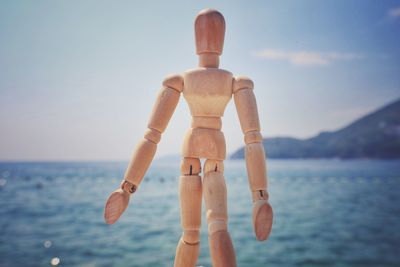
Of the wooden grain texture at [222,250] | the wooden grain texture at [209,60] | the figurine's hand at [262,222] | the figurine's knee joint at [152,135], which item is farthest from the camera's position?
the wooden grain texture at [209,60]

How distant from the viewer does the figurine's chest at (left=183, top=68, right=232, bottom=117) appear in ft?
8.62

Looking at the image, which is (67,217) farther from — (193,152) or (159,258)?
(193,152)

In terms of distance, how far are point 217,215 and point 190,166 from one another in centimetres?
42

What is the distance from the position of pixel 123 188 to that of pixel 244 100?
106 centimetres

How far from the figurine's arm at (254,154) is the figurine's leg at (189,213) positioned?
0.44 m

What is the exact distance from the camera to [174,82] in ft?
8.85

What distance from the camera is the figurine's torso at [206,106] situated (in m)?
2.63

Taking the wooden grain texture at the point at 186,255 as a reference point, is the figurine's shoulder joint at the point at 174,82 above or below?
above

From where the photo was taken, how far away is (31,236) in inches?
512

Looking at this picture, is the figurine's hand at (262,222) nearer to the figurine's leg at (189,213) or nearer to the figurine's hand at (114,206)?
the figurine's leg at (189,213)

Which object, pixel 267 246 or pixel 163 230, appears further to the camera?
pixel 163 230

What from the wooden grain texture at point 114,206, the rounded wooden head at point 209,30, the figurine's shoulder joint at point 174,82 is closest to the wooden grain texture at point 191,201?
the wooden grain texture at point 114,206

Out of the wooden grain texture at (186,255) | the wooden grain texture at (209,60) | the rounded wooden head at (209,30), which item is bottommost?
the wooden grain texture at (186,255)

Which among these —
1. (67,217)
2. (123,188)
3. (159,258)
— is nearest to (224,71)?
(123,188)
